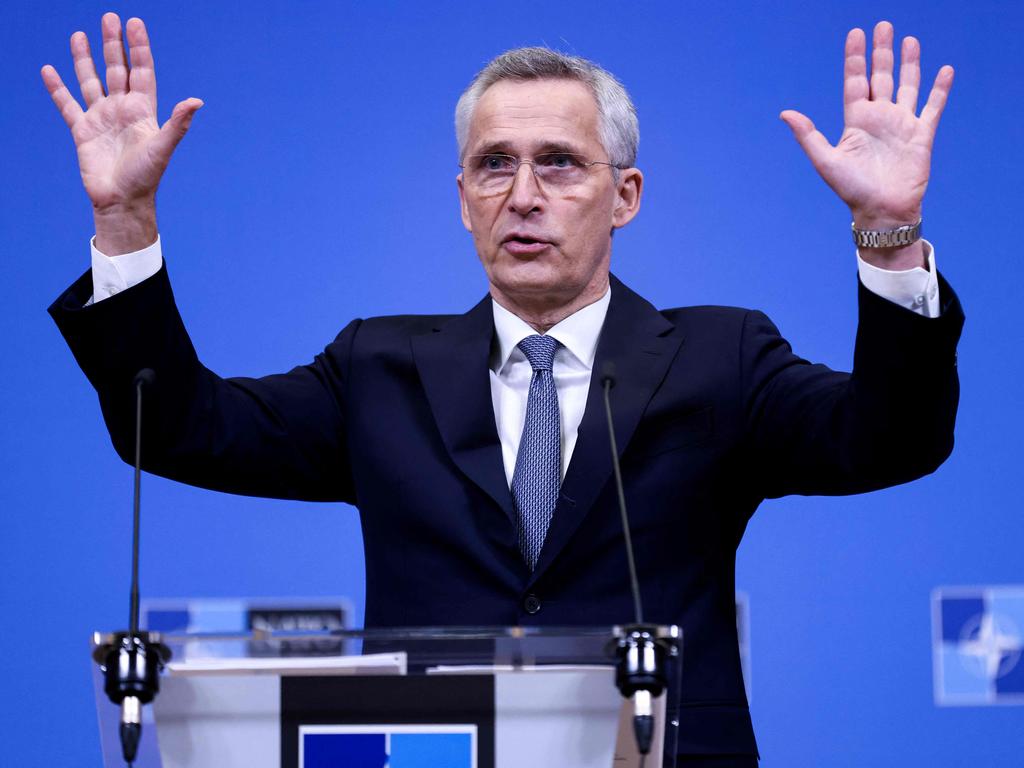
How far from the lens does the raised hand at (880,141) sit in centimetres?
166

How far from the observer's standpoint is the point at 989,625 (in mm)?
2621

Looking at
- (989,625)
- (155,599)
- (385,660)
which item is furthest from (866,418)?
(155,599)

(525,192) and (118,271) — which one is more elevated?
(525,192)

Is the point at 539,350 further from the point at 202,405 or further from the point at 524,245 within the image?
the point at 202,405

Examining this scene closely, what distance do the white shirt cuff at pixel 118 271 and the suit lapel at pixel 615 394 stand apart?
61 cm

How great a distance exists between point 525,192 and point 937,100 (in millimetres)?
604

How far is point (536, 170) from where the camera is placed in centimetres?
209

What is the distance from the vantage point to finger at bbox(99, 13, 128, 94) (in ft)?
6.08

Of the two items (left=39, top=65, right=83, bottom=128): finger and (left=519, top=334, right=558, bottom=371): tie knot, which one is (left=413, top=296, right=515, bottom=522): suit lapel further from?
(left=39, top=65, right=83, bottom=128): finger

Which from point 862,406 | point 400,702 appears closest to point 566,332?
point 862,406

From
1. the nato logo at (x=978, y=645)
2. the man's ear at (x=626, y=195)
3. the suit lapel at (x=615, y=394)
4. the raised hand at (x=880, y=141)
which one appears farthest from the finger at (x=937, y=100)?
the nato logo at (x=978, y=645)

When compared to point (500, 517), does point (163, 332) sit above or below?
above

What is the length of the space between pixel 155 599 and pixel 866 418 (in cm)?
151

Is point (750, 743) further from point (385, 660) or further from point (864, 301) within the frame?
point (385, 660)
